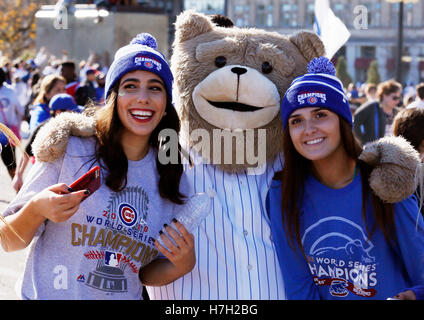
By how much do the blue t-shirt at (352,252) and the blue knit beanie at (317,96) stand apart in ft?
1.15

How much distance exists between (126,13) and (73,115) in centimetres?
1760

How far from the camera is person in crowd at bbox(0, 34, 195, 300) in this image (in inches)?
105

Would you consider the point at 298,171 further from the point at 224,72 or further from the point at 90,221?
the point at 90,221

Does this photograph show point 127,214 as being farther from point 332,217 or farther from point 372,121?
point 372,121

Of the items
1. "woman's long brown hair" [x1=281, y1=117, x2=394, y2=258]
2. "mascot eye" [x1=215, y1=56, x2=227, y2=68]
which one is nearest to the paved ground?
"mascot eye" [x1=215, y1=56, x2=227, y2=68]

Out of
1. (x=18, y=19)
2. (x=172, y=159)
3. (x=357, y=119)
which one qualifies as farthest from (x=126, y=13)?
(x=172, y=159)

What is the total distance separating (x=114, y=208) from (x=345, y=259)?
3.40 ft

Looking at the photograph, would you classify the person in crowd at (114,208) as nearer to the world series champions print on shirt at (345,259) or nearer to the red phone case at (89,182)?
the red phone case at (89,182)

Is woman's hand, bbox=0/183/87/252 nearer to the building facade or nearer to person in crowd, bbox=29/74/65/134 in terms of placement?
person in crowd, bbox=29/74/65/134

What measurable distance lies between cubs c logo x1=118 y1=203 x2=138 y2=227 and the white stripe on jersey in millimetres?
358

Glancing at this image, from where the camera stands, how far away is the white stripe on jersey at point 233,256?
3141 millimetres

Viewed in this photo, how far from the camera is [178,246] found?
2.78 m

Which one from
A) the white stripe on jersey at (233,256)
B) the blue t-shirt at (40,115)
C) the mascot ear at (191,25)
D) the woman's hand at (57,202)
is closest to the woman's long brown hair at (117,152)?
the white stripe on jersey at (233,256)
